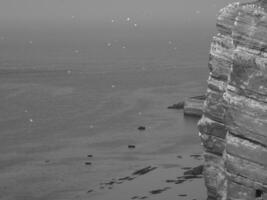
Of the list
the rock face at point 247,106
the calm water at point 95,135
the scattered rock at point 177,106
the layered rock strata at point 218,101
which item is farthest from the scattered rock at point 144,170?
the rock face at point 247,106

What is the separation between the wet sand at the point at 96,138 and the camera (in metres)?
67.6

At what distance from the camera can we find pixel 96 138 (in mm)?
91812

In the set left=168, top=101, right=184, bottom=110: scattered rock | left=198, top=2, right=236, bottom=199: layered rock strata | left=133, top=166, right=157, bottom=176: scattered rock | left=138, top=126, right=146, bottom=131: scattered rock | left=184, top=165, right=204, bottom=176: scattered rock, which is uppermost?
left=198, top=2, right=236, bottom=199: layered rock strata

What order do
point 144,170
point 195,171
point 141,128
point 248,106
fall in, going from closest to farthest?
1. point 248,106
2. point 195,171
3. point 144,170
4. point 141,128

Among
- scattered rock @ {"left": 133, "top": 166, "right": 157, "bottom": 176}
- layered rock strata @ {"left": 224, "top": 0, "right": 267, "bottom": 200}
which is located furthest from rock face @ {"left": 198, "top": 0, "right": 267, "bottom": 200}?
scattered rock @ {"left": 133, "top": 166, "right": 157, "bottom": 176}

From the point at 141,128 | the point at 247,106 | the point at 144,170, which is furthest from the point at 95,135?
the point at 247,106

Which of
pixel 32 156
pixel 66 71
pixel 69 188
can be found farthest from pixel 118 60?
pixel 69 188

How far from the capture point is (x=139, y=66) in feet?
594

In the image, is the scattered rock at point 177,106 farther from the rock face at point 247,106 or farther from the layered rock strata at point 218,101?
the rock face at point 247,106

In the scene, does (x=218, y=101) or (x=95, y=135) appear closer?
(x=218, y=101)

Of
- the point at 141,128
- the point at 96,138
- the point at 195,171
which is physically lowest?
the point at 141,128

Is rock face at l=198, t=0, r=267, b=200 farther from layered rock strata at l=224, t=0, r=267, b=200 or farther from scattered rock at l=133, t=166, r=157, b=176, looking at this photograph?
scattered rock at l=133, t=166, r=157, b=176

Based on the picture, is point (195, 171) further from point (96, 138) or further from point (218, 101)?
point (218, 101)

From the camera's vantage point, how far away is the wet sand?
6762 cm
